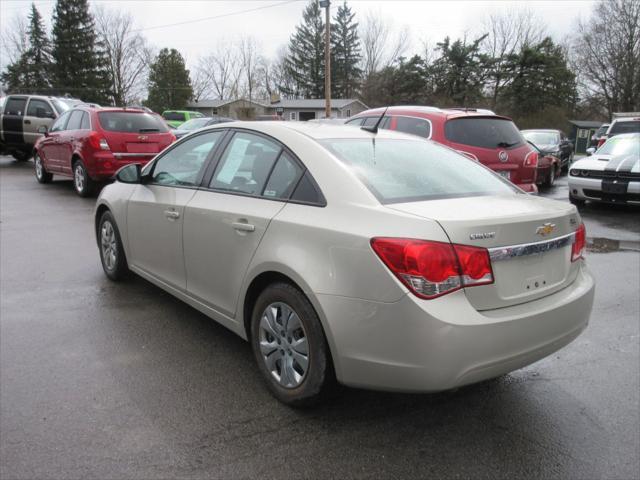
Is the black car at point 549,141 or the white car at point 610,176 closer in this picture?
the white car at point 610,176

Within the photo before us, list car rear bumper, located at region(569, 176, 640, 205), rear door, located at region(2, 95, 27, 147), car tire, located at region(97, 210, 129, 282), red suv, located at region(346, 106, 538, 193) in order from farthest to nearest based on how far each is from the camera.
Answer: rear door, located at region(2, 95, 27, 147)
car rear bumper, located at region(569, 176, 640, 205)
red suv, located at region(346, 106, 538, 193)
car tire, located at region(97, 210, 129, 282)

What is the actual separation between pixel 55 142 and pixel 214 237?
8857mm

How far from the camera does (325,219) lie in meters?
2.62

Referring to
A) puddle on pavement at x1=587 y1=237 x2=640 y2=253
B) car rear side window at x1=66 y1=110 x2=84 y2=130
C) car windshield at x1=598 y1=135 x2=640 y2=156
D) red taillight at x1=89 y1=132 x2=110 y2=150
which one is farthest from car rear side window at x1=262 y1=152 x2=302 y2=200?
car windshield at x1=598 y1=135 x2=640 y2=156

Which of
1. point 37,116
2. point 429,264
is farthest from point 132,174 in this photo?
point 37,116

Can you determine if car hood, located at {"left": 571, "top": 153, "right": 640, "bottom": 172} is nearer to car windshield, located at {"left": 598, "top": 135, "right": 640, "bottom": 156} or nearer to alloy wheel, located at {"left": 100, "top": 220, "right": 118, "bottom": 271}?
car windshield, located at {"left": 598, "top": 135, "right": 640, "bottom": 156}

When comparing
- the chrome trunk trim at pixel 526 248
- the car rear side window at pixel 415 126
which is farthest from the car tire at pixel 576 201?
the chrome trunk trim at pixel 526 248

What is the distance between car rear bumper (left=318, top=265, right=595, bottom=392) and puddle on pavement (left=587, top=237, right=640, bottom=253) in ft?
16.4

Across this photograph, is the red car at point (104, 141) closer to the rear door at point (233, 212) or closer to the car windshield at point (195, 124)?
the rear door at point (233, 212)

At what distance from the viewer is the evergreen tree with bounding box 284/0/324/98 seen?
69.7 m

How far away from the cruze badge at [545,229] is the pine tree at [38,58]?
62.1 meters

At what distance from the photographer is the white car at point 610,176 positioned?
30.1 ft

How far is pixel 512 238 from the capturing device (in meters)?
2.46

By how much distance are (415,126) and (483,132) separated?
1053 millimetres
